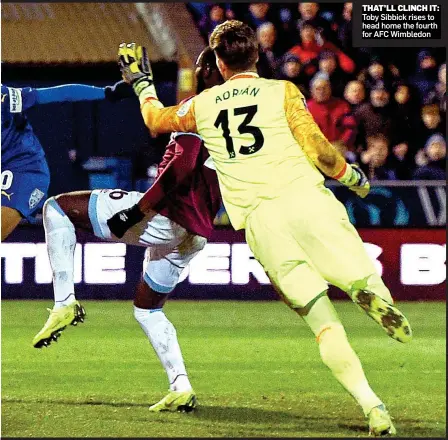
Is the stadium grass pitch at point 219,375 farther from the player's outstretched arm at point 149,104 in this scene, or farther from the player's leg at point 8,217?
the player's outstretched arm at point 149,104

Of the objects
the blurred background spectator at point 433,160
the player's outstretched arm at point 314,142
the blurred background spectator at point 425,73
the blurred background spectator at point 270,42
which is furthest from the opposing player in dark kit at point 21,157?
the blurred background spectator at point 425,73

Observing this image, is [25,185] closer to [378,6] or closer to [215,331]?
[215,331]

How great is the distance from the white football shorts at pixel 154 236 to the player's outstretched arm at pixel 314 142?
4.01 feet

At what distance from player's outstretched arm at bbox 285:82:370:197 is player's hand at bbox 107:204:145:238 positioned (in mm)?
1254

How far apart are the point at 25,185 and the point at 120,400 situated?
5.79 ft

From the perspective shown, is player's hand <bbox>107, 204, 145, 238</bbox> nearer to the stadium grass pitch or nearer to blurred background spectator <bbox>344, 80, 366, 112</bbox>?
the stadium grass pitch

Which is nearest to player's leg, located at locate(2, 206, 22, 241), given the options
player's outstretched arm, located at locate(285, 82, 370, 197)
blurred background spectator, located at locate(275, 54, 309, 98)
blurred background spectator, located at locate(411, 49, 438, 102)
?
player's outstretched arm, located at locate(285, 82, 370, 197)

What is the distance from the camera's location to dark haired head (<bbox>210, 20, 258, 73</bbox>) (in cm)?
627

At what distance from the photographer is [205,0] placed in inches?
566

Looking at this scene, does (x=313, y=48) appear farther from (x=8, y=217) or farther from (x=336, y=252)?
(x=336, y=252)

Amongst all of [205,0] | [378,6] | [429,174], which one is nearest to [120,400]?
[378,6]

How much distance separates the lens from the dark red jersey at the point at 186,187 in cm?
696

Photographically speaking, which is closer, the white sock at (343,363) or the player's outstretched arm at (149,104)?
the white sock at (343,363)

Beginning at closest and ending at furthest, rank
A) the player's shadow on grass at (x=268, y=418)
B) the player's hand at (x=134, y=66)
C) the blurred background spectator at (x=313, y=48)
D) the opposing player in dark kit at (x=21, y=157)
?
1. the player's shadow on grass at (x=268, y=418)
2. the player's hand at (x=134, y=66)
3. the opposing player in dark kit at (x=21, y=157)
4. the blurred background spectator at (x=313, y=48)
